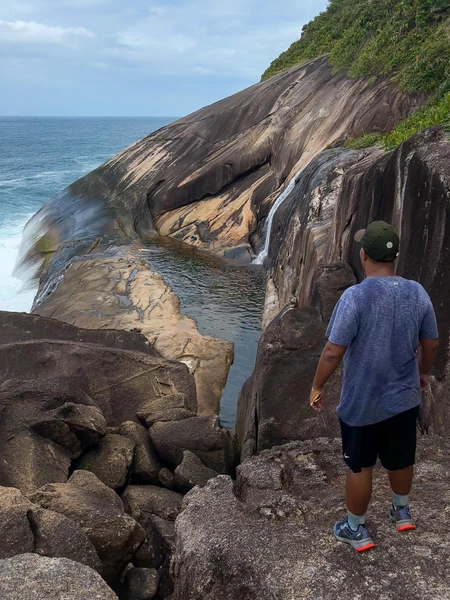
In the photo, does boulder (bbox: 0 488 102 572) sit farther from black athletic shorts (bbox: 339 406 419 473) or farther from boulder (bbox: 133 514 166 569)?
black athletic shorts (bbox: 339 406 419 473)

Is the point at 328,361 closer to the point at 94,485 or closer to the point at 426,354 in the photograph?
the point at 426,354

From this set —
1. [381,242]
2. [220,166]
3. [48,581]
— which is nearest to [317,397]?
[381,242]

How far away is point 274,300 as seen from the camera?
1585 cm

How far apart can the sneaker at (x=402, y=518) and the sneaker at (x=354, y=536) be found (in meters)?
0.26

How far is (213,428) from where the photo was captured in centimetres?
862

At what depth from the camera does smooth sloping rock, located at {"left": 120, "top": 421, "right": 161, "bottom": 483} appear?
26.6 ft

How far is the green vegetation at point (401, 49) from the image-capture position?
15.3 metres

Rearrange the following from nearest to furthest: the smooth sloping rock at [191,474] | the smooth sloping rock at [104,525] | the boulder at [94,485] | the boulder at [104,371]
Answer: the smooth sloping rock at [104,525], the boulder at [94,485], the smooth sloping rock at [191,474], the boulder at [104,371]

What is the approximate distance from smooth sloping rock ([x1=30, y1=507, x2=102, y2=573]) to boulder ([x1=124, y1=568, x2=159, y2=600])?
346 mm

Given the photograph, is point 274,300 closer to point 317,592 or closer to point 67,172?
point 317,592

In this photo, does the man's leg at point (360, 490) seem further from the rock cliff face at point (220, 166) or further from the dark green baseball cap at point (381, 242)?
the rock cliff face at point (220, 166)

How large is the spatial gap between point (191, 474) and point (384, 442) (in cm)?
425

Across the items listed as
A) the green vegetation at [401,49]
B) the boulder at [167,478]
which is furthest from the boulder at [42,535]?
the green vegetation at [401,49]

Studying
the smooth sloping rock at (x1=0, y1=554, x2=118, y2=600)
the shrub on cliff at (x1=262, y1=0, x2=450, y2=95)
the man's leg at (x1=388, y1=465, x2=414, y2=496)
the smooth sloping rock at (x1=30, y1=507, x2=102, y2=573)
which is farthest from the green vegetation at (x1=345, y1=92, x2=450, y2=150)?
the smooth sloping rock at (x1=0, y1=554, x2=118, y2=600)
